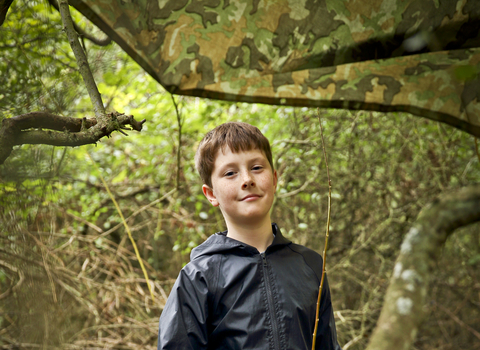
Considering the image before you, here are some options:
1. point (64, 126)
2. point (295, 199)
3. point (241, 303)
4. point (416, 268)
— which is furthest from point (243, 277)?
point (295, 199)

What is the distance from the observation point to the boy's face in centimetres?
127

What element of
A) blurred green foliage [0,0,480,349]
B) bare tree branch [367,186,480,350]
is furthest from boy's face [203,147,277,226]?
blurred green foliage [0,0,480,349]

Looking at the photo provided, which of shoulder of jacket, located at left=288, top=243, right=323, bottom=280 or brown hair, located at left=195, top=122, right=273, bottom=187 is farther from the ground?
brown hair, located at left=195, top=122, right=273, bottom=187

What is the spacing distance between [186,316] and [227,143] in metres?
0.59

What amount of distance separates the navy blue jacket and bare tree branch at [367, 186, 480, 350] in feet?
2.47

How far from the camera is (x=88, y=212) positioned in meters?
3.31

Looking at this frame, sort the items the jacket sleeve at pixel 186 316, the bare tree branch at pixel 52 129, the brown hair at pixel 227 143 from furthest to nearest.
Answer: the brown hair at pixel 227 143, the jacket sleeve at pixel 186 316, the bare tree branch at pixel 52 129

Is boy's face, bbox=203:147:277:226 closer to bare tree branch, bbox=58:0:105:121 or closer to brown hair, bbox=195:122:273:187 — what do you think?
brown hair, bbox=195:122:273:187

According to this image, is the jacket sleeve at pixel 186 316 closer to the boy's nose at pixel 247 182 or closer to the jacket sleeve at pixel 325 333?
the boy's nose at pixel 247 182

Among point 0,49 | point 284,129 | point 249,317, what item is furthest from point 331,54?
point 284,129

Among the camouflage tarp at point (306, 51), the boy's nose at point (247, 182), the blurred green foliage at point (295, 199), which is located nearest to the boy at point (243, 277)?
the boy's nose at point (247, 182)

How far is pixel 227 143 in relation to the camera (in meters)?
1.36

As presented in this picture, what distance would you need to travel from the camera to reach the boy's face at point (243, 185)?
127cm

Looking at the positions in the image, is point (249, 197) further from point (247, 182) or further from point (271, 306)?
point (271, 306)
